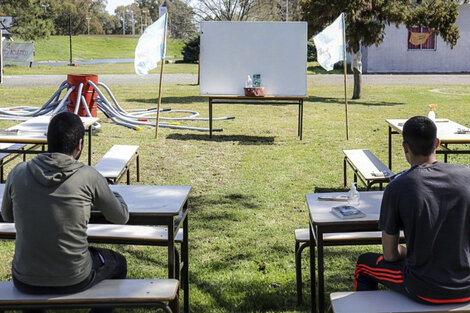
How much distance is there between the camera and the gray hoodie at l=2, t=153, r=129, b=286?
3277 mm

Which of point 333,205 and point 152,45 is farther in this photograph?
point 152,45

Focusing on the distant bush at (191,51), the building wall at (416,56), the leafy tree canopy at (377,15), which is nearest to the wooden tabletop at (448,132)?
the leafy tree canopy at (377,15)

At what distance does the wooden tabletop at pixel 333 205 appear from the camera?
3.85m

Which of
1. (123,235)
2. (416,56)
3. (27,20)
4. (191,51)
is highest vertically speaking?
(27,20)

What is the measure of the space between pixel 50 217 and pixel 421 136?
1.89 metres

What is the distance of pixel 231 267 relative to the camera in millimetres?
5469

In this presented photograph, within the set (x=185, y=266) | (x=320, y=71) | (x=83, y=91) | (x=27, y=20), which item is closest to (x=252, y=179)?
(x=185, y=266)

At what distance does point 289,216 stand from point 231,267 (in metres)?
→ 1.75

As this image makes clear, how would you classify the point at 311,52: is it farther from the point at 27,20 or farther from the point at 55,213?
the point at 55,213

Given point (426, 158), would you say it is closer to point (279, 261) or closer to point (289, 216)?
point (279, 261)

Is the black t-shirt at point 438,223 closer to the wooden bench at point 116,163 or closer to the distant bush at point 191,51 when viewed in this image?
the wooden bench at point 116,163

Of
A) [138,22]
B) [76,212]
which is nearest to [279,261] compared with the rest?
[76,212]

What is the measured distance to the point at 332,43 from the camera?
1263 centimetres

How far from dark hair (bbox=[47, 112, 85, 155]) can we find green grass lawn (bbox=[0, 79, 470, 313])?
175 centimetres
